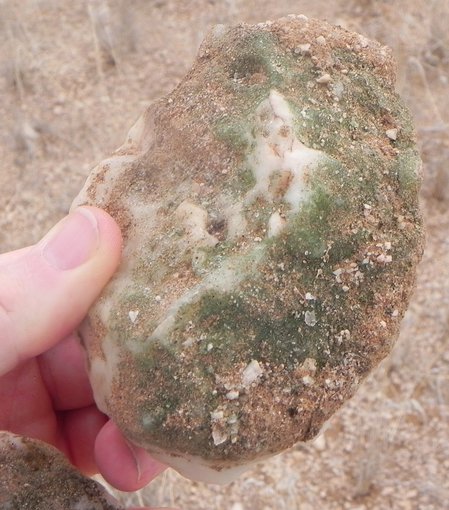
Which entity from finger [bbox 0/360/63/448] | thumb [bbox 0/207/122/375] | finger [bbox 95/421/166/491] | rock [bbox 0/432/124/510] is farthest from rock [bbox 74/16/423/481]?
finger [bbox 0/360/63/448]

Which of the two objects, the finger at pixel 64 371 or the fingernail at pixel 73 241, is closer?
the fingernail at pixel 73 241

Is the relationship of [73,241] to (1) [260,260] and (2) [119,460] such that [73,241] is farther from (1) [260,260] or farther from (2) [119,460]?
(2) [119,460]

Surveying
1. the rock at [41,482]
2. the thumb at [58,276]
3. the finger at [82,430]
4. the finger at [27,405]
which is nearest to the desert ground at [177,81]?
the finger at [82,430]

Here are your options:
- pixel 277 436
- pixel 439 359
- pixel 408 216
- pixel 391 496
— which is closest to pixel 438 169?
pixel 439 359

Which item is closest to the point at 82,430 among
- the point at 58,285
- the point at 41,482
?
the point at 41,482

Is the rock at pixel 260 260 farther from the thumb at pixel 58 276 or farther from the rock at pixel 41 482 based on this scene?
the rock at pixel 41 482

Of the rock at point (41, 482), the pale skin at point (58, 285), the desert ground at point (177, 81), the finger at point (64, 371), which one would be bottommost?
the desert ground at point (177, 81)

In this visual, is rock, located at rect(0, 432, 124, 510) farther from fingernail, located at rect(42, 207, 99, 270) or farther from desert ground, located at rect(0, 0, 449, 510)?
desert ground, located at rect(0, 0, 449, 510)

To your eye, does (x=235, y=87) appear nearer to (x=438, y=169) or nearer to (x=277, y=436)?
(x=277, y=436)
